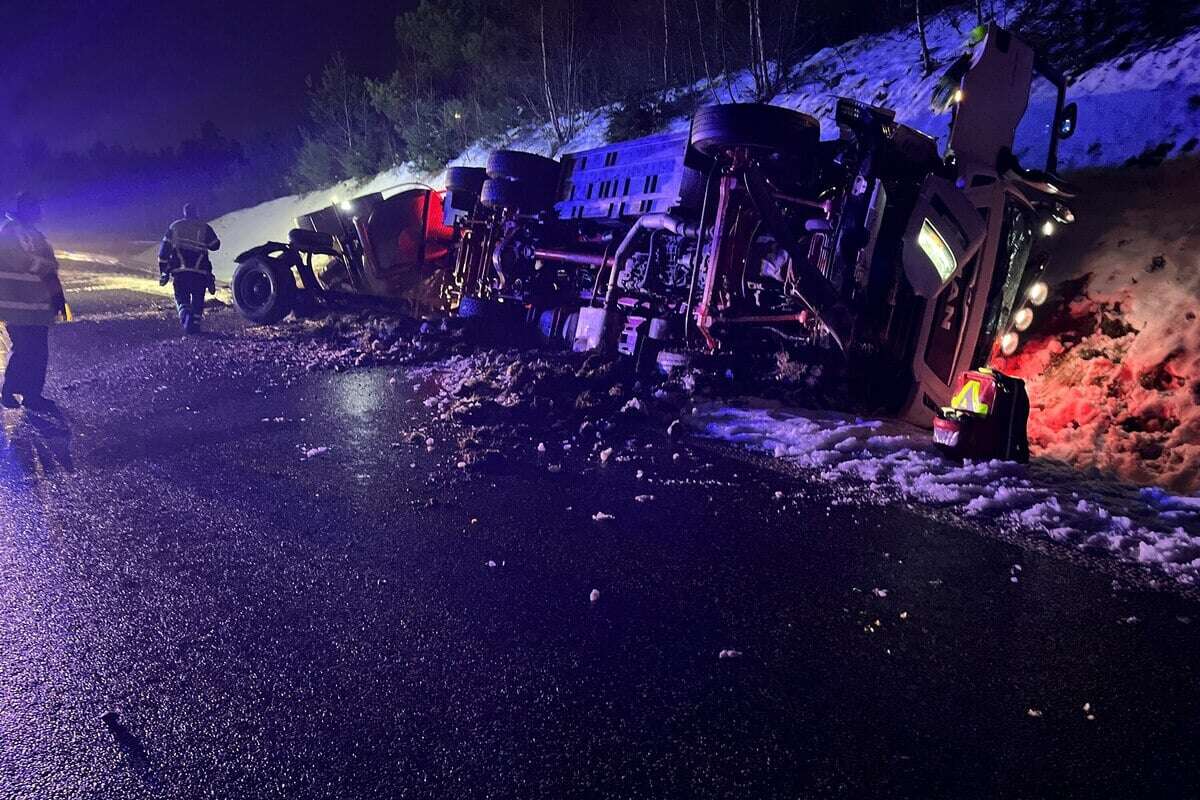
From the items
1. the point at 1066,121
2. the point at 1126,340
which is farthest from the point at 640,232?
the point at 1126,340

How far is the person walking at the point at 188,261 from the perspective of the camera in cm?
1082

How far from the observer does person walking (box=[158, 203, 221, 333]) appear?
1082cm

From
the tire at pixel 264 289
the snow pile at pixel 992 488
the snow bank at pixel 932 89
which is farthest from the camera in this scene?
the tire at pixel 264 289

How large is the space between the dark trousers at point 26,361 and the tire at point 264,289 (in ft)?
17.6

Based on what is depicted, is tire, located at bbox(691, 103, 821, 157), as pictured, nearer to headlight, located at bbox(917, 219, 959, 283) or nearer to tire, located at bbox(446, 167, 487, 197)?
headlight, located at bbox(917, 219, 959, 283)

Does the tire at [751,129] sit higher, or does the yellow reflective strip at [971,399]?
the tire at [751,129]

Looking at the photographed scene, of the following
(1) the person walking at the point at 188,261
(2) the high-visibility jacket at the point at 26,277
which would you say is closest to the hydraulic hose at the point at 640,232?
(2) the high-visibility jacket at the point at 26,277

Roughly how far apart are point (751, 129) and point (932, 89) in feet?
33.9

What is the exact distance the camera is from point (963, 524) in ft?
12.7

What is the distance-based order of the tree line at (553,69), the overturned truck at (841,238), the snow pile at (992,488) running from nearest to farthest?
the snow pile at (992,488), the overturned truck at (841,238), the tree line at (553,69)

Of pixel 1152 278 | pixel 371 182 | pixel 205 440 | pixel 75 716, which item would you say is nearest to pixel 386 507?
pixel 75 716

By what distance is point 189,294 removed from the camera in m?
11.0

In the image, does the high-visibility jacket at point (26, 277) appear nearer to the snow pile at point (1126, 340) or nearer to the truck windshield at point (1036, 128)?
the snow pile at point (1126, 340)

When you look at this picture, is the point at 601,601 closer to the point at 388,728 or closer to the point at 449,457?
the point at 388,728
